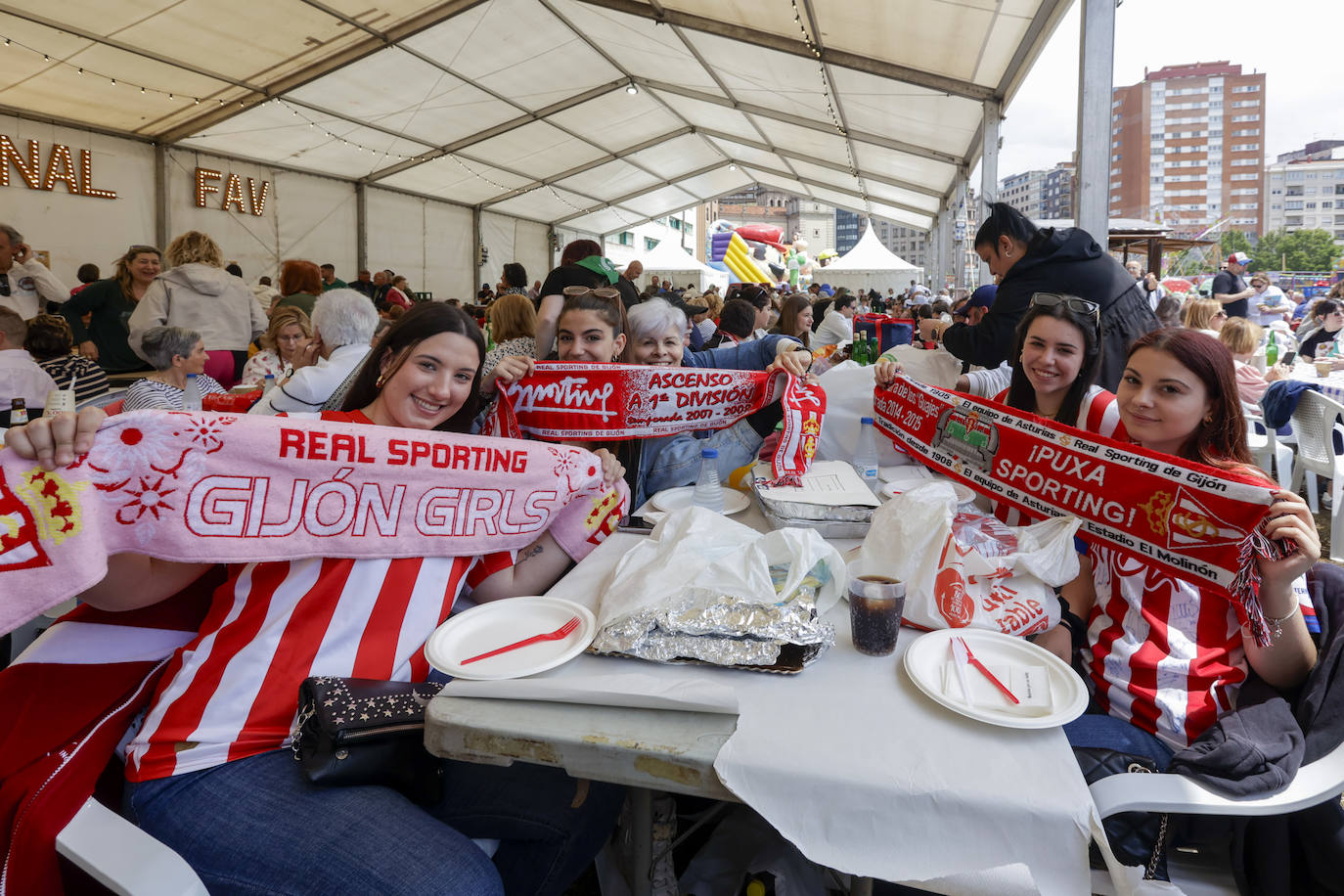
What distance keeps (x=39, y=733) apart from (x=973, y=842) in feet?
5.06

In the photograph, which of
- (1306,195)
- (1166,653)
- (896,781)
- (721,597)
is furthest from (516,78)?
(1306,195)

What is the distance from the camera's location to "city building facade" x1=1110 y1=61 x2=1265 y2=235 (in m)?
78.5

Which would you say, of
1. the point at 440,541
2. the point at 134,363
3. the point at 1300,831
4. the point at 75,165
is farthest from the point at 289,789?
the point at 75,165

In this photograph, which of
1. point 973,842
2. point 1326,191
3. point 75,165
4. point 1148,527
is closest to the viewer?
point 973,842

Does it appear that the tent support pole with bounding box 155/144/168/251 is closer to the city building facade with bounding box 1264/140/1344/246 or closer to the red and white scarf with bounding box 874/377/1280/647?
the red and white scarf with bounding box 874/377/1280/647

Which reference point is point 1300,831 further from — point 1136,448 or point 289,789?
point 289,789

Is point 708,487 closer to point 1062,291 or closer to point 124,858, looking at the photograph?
point 124,858

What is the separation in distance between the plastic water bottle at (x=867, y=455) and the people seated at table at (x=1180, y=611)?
0.86 meters

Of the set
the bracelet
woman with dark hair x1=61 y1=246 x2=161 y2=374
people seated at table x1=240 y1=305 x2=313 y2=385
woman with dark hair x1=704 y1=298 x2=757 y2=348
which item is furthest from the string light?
the bracelet

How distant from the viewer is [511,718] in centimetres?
117

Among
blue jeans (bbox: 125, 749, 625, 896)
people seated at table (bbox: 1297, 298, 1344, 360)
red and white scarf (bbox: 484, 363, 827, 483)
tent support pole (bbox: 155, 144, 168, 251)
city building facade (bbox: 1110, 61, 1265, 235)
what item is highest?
city building facade (bbox: 1110, 61, 1265, 235)

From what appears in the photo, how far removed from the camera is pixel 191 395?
3602 millimetres

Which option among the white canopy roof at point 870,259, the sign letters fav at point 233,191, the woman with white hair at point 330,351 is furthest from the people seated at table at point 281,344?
the white canopy roof at point 870,259

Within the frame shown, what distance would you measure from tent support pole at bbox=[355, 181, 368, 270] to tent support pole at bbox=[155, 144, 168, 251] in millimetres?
3976
